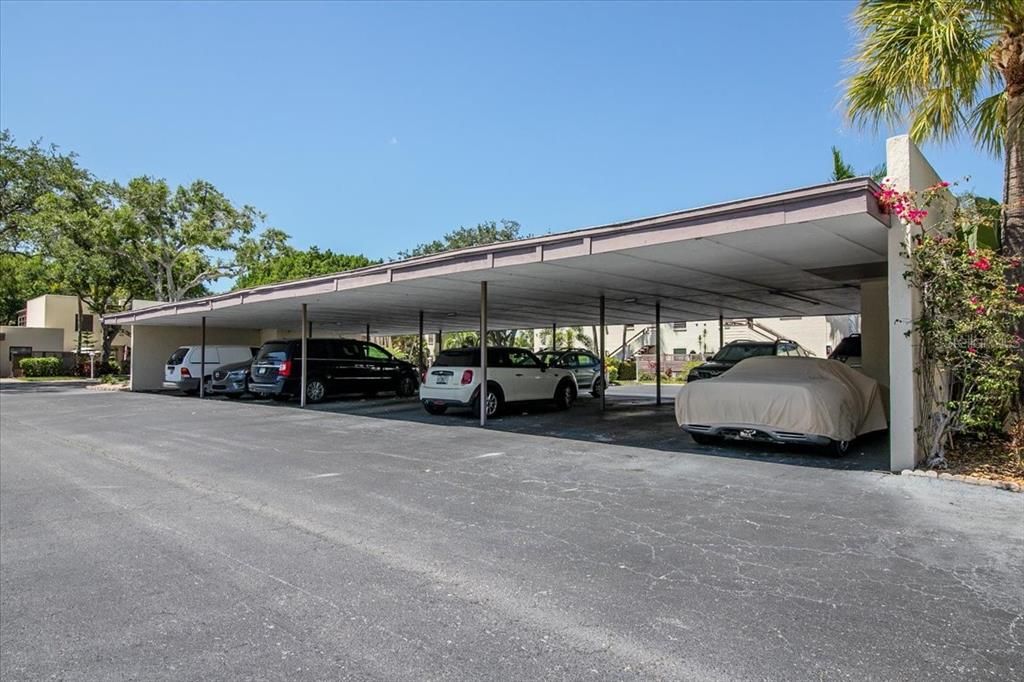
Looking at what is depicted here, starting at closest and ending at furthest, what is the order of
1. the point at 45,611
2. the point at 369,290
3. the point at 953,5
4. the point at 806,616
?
the point at 806,616 → the point at 45,611 → the point at 953,5 → the point at 369,290

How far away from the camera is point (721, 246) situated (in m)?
8.21

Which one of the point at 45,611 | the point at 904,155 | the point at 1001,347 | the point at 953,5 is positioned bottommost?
the point at 45,611

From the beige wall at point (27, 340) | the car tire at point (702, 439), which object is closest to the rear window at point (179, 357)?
the car tire at point (702, 439)

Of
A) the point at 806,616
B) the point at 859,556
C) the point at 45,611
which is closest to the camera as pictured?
the point at 806,616

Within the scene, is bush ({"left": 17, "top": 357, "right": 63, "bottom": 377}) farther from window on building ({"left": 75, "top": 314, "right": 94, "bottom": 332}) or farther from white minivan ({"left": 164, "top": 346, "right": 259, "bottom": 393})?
white minivan ({"left": 164, "top": 346, "right": 259, "bottom": 393})

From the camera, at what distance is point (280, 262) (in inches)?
1547

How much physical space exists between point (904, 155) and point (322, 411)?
12564 millimetres

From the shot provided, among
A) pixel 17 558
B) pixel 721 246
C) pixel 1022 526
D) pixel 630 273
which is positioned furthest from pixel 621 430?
pixel 17 558

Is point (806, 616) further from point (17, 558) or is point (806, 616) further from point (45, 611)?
point (17, 558)

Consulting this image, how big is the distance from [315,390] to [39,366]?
31.2m

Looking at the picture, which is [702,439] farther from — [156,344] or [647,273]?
[156,344]

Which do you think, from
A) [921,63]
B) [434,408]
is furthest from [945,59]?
[434,408]

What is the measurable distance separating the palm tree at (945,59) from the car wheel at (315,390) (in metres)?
14.1

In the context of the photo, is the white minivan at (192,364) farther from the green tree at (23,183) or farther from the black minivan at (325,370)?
the green tree at (23,183)
